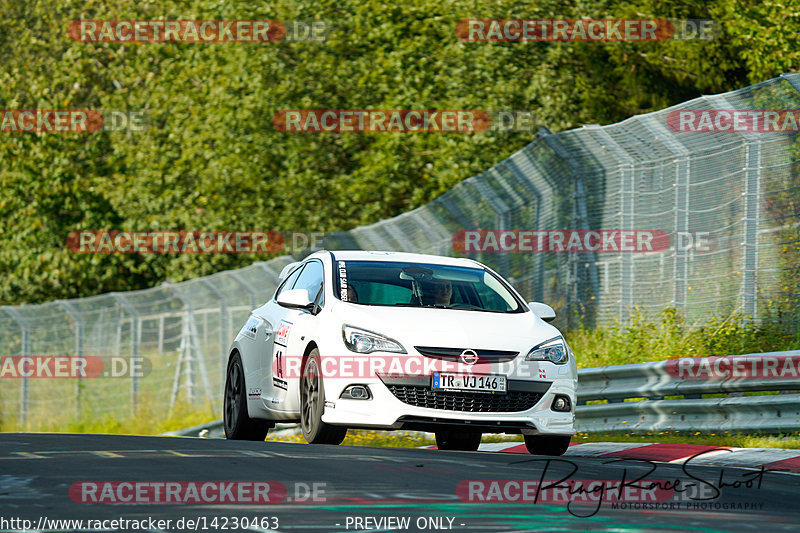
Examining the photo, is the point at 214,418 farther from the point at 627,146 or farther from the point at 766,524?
the point at 766,524

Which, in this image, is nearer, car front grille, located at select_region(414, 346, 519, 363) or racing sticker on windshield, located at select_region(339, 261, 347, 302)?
car front grille, located at select_region(414, 346, 519, 363)

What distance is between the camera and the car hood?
10.5m

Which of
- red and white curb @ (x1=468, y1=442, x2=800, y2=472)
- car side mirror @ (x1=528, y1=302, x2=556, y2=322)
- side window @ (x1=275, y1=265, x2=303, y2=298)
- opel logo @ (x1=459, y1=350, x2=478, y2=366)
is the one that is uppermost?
side window @ (x1=275, y1=265, x2=303, y2=298)

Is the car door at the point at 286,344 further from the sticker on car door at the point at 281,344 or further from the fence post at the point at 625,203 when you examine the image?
the fence post at the point at 625,203

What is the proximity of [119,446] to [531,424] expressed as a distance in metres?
2.99

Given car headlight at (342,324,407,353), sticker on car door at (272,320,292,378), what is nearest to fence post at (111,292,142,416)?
sticker on car door at (272,320,292,378)

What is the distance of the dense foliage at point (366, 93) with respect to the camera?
29.5 meters

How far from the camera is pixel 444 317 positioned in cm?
1092

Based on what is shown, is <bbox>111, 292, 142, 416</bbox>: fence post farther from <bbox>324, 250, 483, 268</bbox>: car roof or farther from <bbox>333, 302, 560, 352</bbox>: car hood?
<bbox>333, 302, 560, 352</bbox>: car hood

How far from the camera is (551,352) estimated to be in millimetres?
10922

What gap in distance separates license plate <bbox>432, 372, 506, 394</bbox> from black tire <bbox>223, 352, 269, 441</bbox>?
110 inches

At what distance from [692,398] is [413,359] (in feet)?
10.4

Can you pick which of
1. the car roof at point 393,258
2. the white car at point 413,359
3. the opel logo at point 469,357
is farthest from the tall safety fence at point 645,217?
the opel logo at point 469,357

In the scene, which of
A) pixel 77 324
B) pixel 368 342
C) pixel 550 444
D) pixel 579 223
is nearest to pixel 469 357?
pixel 368 342
